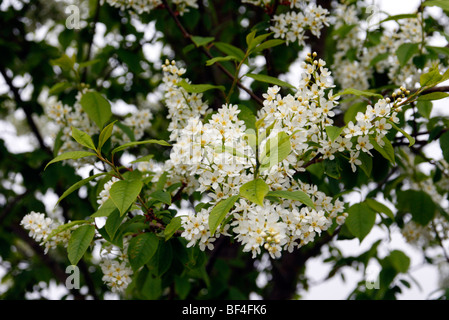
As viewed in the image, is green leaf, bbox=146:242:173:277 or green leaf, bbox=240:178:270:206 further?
green leaf, bbox=146:242:173:277

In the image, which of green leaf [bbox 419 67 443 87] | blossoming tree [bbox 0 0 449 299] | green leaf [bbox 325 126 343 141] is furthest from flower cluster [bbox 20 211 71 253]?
green leaf [bbox 419 67 443 87]

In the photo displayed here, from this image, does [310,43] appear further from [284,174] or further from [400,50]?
[284,174]

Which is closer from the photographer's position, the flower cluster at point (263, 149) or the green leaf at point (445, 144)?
the flower cluster at point (263, 149)

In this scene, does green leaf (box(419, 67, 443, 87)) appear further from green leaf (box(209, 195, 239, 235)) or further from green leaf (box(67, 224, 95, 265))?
green leaf (box(67, 224, 95, 265))

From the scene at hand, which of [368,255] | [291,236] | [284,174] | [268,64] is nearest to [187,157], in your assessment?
[284,174]

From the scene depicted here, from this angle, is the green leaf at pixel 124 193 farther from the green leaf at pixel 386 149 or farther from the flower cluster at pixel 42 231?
the green leaf at pixel 386 149

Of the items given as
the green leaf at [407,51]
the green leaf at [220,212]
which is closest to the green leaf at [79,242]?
the green leaf at [220,212]

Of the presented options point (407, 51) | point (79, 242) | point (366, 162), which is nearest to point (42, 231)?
point (79, 242)

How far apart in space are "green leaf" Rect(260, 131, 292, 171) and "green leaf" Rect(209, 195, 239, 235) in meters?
0.15

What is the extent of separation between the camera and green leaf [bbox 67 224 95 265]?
1679 mm

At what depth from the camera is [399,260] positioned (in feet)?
9.53

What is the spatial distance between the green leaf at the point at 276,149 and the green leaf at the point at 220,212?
148 mm

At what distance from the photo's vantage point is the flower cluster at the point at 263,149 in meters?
1.53

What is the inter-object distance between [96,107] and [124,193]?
36.5 inches
